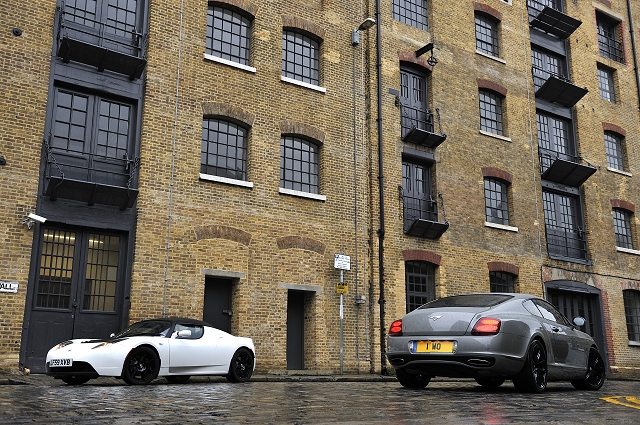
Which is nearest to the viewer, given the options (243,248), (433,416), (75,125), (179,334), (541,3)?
(433,416)

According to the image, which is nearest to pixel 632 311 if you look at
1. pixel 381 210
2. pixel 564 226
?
pixel 564 226

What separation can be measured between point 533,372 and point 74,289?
31.5 ft

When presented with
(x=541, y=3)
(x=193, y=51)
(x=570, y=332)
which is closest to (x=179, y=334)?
(x=570, y=332)

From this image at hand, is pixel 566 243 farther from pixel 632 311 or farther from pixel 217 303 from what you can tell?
pixel 217 303

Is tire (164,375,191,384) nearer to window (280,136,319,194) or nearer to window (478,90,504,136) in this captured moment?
window (280,136,319,194)

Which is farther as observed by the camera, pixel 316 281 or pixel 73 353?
pixel 316 281

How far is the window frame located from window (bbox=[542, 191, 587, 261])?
12251mm

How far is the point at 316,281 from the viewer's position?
1723cm

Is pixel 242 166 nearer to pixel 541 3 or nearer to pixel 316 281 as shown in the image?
pixel 316 281

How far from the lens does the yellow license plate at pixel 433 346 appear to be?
889cm

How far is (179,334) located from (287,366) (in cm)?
559

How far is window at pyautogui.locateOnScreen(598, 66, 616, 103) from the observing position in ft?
88.7

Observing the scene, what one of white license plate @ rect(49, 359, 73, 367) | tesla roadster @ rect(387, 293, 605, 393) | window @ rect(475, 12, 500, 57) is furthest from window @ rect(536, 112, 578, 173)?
white license plate @ rect(49, 359, 73, 367)

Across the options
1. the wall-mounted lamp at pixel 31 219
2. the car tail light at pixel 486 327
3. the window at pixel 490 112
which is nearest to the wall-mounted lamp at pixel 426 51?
the window at pixel 490 112
